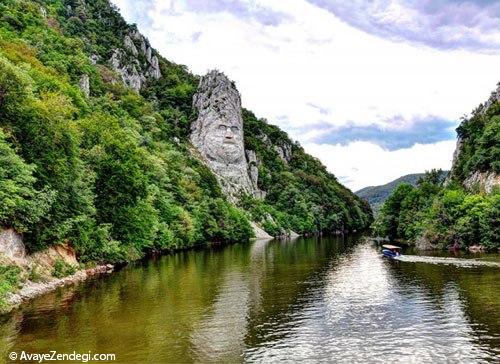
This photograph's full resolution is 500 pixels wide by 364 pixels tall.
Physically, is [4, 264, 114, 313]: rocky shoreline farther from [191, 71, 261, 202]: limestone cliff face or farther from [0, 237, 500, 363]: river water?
[191, 71, 261, 202]: limestone cliff face

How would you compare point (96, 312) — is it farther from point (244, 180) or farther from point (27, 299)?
point (244, 180)

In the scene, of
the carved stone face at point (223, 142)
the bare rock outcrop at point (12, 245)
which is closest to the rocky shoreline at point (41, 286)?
the bare rock outcrop at point (12, 245)

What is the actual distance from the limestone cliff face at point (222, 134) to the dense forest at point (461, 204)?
62258 millimetres

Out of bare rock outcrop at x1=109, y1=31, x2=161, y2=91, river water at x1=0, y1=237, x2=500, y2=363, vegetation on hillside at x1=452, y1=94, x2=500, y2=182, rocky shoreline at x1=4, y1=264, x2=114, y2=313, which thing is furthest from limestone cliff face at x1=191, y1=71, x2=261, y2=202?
river water at x1=0, y1=237, x2=500, y2=363

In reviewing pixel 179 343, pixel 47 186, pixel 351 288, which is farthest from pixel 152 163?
pixel 179 343

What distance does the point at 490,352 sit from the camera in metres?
20.7

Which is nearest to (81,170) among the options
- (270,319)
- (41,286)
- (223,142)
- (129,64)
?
(41,286)

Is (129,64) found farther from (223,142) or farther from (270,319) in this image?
(270,319)

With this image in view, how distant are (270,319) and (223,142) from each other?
155113 millimetres

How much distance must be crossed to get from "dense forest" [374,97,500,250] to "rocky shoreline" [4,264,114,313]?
193 feet

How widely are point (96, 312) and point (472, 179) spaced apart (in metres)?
97.9

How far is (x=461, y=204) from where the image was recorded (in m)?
87.0

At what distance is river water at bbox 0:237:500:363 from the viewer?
70.9ft

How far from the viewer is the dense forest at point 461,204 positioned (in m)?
80.0
